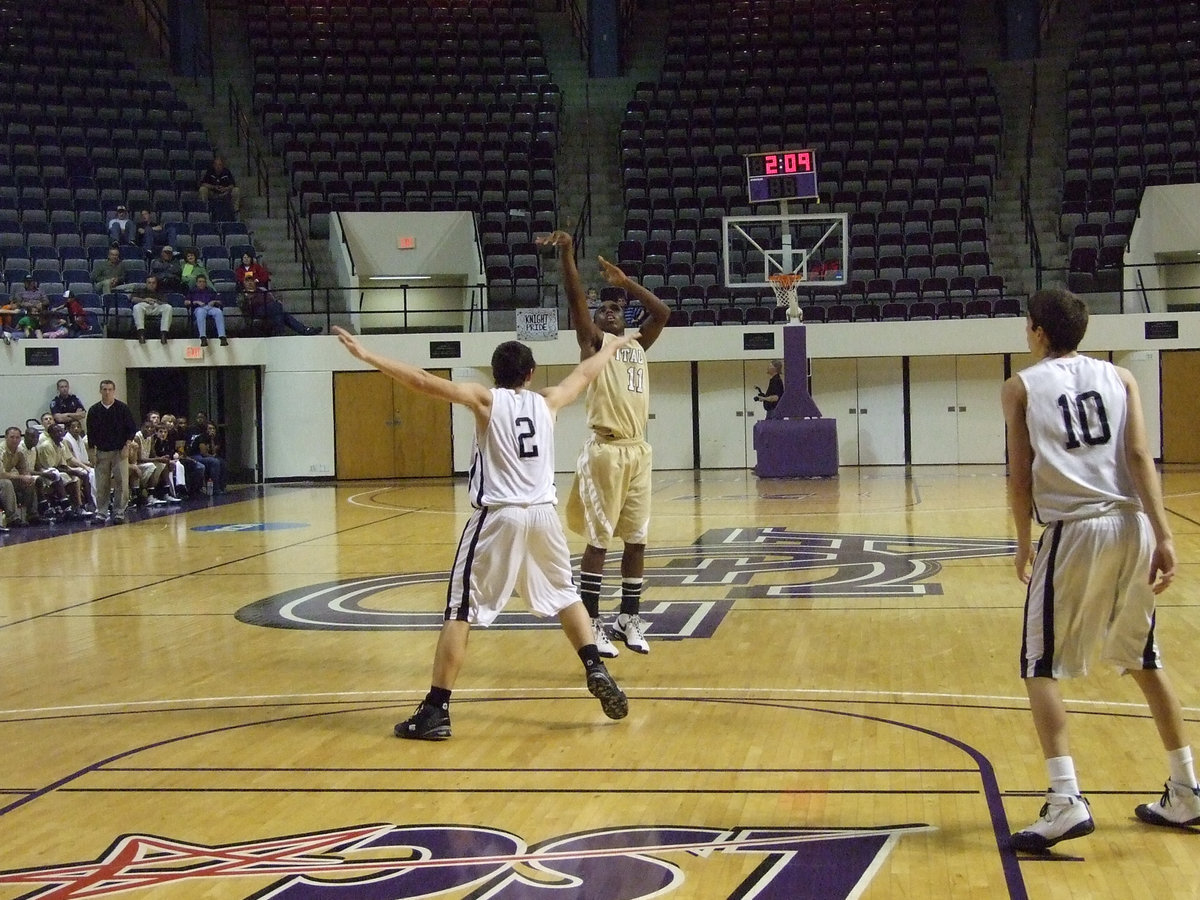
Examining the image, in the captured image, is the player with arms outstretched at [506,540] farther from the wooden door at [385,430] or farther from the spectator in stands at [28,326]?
the wooden door at [385,430]

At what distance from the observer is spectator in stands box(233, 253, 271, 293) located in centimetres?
2261

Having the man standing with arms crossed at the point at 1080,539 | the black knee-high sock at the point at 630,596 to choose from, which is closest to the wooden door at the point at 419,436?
the black knee-high sock at the point at 630,596

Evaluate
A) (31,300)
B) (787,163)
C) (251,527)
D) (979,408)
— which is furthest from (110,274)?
(979,408)

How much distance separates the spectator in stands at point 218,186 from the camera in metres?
25.0

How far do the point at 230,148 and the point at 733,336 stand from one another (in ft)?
39.4

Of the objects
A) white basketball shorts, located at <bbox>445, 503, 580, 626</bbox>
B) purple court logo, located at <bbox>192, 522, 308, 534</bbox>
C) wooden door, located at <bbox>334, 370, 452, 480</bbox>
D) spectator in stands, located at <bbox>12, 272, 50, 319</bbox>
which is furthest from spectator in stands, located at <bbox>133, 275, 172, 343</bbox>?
white basketball shorts, located at <bbox>445, 503, 580, 626</bbox>

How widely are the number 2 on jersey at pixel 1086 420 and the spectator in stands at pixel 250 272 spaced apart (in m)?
20.3

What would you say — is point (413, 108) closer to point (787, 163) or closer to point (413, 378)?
point (787, 163)

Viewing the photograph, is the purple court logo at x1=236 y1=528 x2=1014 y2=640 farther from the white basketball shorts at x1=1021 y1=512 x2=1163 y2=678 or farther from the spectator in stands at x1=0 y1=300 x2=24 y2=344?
the spectator in stands at x1=0 y1=300 x2=24 y2=344

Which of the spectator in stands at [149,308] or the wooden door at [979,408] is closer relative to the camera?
the spectator in stands at [149,308]

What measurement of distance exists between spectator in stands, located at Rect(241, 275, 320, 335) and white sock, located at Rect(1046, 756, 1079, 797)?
2050 centimetres

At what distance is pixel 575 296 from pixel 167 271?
17.3 meters

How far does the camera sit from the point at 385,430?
24.1 meters

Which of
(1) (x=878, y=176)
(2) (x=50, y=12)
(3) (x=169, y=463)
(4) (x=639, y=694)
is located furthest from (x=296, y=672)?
(2) (x=50, y=12)
